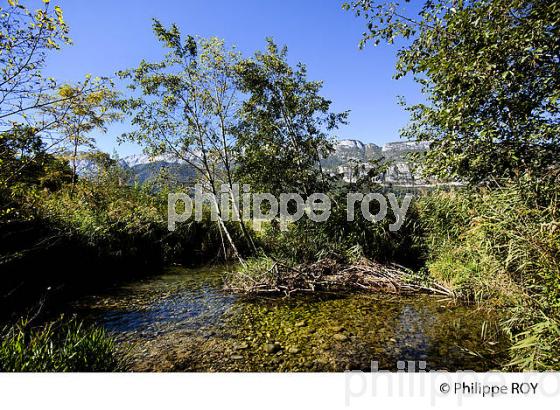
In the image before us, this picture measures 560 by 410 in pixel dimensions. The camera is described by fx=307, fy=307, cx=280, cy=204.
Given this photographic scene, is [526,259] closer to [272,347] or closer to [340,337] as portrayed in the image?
[340,337]

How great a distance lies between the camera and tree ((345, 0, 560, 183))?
3.93 metres

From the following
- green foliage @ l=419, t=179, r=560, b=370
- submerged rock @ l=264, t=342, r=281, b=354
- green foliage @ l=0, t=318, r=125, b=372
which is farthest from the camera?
submerged rock @ l=264, t=342, r=281, b=354

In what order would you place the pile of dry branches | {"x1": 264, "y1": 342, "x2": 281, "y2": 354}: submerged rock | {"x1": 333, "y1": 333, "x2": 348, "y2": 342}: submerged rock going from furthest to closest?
the pile of dry branches → {"x1": 333, "y1": 333, "x2": 348, "y2": 342}: submerged rock → {"x1": 264, "y1": 342, "x2": 281, "y2": 354}: submerged rock

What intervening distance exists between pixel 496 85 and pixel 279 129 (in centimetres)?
674

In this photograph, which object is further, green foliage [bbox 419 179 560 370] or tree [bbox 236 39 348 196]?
tree [bbox 236 39 348 196]

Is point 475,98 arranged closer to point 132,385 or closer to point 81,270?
point 132,385

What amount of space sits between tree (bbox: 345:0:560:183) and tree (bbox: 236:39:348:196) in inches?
214

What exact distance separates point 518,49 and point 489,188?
1881 millimetres

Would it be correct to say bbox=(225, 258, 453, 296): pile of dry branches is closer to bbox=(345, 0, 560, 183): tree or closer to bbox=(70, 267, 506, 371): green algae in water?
bbox=(70, 267, 506, 371): green algae in water

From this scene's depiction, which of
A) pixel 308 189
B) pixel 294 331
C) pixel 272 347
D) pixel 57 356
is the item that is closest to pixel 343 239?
pixel 308 189

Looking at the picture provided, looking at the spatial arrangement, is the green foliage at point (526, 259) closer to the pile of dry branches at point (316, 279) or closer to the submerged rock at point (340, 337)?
the submerged rock at point (340, 337)

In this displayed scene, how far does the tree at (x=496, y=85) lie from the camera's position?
3.93 m

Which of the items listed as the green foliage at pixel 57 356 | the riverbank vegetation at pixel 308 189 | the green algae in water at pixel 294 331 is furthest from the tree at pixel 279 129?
the green foliage at pixel 57 356

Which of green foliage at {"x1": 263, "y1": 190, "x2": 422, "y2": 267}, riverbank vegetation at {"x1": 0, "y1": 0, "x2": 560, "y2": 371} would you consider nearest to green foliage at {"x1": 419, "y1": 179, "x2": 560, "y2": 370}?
riverbank vegetation at {"x1": 0, "y1": 0, "x2": 560, "y2": 371}
